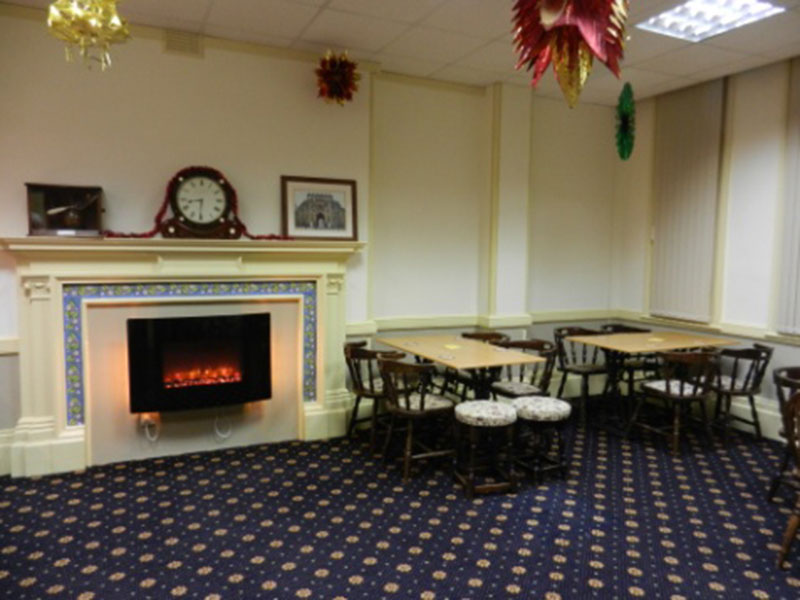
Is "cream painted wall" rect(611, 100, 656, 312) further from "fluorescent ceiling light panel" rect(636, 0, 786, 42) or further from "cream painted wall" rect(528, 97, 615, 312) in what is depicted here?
"fluorescent ceiling light panel" rect(636, 0, 786, 42)

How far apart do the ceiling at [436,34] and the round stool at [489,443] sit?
2.71 m

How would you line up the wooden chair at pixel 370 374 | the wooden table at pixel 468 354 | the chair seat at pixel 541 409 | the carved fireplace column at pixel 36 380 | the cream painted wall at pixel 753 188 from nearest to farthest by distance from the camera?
1. the chair seat at pixel 541 409
2. the carved fireplace column at pixel 36 380
3. the wooden table at pixel 468 354
4. the wooden chair at pixel 370 374
5. the cream painted wall at pixel 753 188

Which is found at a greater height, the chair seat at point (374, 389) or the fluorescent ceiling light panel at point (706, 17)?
the fluorescent ceiling light panel at point (706, 17)

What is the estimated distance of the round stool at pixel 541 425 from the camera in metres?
3.90

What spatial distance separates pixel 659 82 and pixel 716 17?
1344 mm

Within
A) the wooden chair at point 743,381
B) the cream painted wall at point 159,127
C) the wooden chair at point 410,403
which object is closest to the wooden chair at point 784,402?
the wooden chair at point 743,381

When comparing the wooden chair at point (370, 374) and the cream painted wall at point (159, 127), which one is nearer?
the cream painted wall at point (159, 127)

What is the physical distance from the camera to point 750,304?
5246 mm

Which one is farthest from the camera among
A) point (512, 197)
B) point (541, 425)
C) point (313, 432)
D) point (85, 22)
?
point (512, 197)

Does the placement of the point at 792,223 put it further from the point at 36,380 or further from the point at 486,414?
the point at 36,380

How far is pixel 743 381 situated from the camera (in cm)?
518

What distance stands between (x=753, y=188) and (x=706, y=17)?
5.52 feet

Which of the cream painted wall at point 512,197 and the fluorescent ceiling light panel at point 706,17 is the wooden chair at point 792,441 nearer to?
the fluorescent ceiling light panel at point 706,17

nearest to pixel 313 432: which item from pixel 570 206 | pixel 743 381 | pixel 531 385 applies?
pixel 531 385
